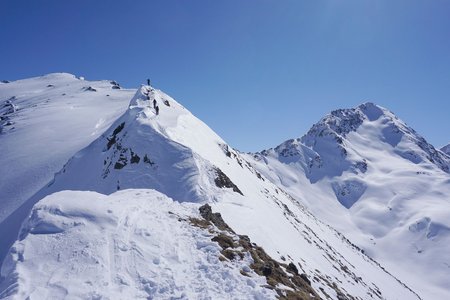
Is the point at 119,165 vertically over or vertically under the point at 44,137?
under

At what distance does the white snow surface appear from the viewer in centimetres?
1388

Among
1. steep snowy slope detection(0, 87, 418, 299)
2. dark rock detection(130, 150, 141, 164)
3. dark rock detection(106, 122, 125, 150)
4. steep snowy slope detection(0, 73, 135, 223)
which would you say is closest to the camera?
steep snowy slope detection(0, 87, 418, 299)

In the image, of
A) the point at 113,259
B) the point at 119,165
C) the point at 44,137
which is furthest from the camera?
the point at 44,137

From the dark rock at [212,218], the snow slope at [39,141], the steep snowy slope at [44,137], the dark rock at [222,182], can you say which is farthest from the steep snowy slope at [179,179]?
the steep snowy slope at [44,137]

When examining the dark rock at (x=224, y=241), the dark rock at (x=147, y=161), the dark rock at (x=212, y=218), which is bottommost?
the dark rock at (x=224, y=241)

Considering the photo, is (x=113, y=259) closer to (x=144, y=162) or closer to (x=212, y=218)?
(x=212, y=218)

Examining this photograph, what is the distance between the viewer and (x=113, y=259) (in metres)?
15.8

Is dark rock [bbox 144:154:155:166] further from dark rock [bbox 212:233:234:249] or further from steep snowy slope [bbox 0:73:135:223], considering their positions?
steep snowy slope [bbox 0:73:135:223]

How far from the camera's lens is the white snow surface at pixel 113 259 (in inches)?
A: 546

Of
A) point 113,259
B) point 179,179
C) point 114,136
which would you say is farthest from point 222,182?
point 113,259

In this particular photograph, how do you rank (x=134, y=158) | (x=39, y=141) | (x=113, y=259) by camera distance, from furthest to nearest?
1. (x=39, y=141)
2. (x=134, y=158)
3. (x=113, y=259)

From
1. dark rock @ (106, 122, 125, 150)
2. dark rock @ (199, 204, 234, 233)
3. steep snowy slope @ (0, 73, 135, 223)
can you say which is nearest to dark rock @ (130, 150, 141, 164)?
dark rock @ (106, 122, 125, 150)

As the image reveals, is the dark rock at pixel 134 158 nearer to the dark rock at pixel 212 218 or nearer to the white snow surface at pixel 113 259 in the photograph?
the dark rock at pixel 212 218

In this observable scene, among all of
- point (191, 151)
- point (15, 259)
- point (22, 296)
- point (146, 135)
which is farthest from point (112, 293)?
point (146, 135)
